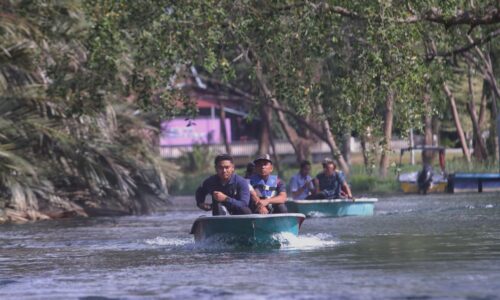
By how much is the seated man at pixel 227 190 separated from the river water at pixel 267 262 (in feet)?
2.17

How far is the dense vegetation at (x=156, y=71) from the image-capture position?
81.3ft

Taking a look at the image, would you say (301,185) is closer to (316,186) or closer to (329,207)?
(316,186)

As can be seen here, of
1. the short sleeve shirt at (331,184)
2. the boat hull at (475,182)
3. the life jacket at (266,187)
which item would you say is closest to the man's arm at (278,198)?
the life jacket at (266,187)

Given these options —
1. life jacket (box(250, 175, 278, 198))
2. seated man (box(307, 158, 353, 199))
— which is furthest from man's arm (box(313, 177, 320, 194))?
life jacket (box(250, 175, 278, 198))

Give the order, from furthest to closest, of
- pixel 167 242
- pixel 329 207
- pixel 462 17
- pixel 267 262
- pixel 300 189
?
1. pixel 300 189
2. pixel 329 207
3. pixel 462 17
4. pixel 167 242
5. pixel 267 262

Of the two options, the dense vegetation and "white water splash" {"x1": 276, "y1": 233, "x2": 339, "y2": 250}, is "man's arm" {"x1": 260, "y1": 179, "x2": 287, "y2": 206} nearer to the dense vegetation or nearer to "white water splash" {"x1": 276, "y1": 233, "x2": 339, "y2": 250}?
"white water splash" {"x1": 276, "y1": 233, "x2": 339, "y2": 250}

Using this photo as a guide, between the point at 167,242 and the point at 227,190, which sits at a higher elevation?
the point at 227,190

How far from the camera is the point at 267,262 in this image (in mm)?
17812

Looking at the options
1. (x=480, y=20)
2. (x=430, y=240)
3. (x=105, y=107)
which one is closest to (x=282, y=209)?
(x=430, y=240)

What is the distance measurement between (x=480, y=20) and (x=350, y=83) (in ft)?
8.98

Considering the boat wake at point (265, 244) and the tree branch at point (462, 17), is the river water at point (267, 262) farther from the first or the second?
the tree branch at point (462, 17)

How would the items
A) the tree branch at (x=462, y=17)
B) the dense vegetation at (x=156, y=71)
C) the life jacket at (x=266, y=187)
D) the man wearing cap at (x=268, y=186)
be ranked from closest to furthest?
the man wearing cap at (x=268, y=186) < the life jacket at (x=266, y=187) < the tree branch at (x=462, y=17) < the dense vegetation at (x=156, y=71)

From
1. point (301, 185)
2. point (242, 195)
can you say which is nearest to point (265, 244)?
point (242, 195)

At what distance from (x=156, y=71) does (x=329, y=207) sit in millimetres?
5071
